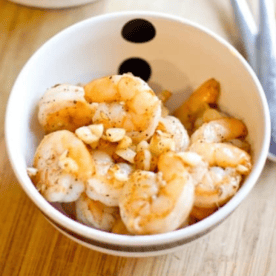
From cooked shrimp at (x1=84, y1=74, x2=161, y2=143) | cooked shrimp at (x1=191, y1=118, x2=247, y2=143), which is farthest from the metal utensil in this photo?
cooked shrimp at (x1=84, y1=74, x2=161, y2=143)

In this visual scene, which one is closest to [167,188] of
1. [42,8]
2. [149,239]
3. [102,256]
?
[149,239]

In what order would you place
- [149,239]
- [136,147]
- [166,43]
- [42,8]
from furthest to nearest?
[42,8] < [166,43] < [136,147] < [149,239]

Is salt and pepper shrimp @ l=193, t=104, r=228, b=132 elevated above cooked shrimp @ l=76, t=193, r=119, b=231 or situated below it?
above

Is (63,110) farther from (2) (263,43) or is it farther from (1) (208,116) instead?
(2) (263,43)

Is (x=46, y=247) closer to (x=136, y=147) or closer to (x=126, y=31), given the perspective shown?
(x=136, y=147)

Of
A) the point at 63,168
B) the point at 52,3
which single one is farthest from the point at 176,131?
the point at 52,3

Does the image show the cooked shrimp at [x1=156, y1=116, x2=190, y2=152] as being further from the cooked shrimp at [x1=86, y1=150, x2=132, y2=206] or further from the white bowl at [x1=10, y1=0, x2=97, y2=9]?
the white bowl at [x1=10, y1=0, x2=97, y2=9]
